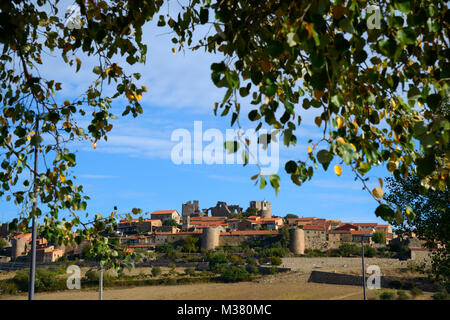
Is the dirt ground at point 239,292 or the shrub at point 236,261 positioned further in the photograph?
the shrub at point 236,261

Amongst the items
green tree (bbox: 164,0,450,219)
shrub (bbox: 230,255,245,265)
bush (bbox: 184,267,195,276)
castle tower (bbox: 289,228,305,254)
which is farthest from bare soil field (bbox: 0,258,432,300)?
green tree (bbox: 164,0,450,219)

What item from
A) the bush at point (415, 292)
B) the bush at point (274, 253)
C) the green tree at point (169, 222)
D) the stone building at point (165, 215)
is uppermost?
the stone building at point (165, 215)

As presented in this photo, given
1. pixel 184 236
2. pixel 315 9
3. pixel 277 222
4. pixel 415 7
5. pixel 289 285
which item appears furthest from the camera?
pixel 277 222

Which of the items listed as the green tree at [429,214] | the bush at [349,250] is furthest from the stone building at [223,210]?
the green tree at [429,214]

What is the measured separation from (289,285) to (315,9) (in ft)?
142

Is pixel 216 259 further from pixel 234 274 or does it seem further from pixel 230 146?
pixel 230 146

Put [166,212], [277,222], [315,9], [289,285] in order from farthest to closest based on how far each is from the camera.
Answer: [166,212] < [277,222] < [289,285] < [315,9]

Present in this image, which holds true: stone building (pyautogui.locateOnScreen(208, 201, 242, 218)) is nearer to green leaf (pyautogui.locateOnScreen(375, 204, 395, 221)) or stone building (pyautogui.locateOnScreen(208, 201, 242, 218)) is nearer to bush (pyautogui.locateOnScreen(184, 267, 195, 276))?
bush (pyautogui.locateOnScreen(184, 267, 195, 276))

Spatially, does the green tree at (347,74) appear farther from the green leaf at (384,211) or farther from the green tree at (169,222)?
the green tree at (169,222)

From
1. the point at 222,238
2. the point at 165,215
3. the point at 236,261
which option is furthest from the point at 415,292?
the point at 165,215

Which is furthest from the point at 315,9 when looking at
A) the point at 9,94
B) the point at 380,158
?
the point at 9,94

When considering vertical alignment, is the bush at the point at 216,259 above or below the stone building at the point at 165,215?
below

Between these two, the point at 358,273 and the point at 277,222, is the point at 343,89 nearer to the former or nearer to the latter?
the point at 358,273
